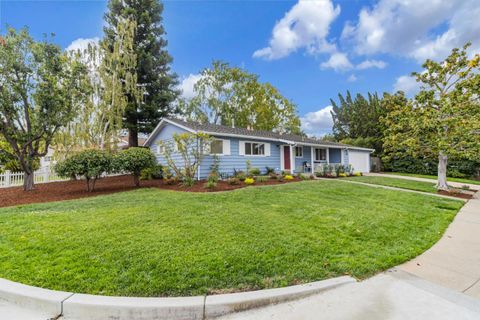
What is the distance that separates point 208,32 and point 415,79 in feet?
41.1

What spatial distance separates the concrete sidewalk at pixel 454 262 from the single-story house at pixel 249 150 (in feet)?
32.6

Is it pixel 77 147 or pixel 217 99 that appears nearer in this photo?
pixel 77 147

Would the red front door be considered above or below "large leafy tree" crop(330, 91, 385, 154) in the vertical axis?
below

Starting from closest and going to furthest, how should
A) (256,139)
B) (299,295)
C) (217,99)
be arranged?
1. (299,295)
2. (256,139)
3. (217,99)

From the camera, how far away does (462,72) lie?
35.1ft

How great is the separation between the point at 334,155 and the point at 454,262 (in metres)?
18.7

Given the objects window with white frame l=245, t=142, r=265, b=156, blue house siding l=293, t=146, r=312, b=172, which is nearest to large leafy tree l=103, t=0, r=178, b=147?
window with white frame l=245, t=142, r=265, b=156

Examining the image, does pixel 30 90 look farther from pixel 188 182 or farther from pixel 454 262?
pixel 454 262

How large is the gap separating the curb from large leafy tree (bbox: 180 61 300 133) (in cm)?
2563

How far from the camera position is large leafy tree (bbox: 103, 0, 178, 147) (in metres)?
17.1

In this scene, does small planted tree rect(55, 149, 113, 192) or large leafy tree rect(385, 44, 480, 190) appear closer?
small planted tree rect(55, 149, 113, 192)

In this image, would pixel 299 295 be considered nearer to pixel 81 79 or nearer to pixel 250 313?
pixel 250 313

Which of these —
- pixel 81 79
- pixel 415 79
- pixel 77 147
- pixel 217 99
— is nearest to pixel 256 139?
pixel 415 79

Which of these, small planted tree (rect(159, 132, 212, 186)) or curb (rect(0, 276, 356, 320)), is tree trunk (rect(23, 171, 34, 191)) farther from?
curb (rect(0, 276, 356, 320))
